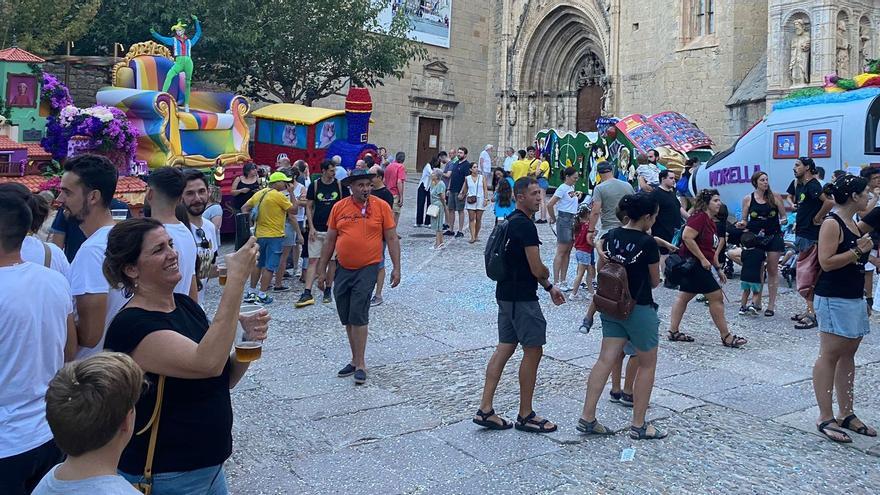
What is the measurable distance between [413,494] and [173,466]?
1928 mm

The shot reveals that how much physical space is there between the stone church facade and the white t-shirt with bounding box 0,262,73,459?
17430 mm

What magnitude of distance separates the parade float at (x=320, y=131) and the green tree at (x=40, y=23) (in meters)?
4.10

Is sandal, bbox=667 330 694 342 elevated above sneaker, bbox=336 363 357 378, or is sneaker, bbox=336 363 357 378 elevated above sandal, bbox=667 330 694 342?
sandal, bbox=667 330 694 342

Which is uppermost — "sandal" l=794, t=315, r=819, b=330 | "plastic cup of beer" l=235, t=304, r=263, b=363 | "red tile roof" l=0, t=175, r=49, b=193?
"red tile roof" l=0, t=175, r=49, b=193

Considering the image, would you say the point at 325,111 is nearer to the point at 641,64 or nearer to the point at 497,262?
the point at 641,64

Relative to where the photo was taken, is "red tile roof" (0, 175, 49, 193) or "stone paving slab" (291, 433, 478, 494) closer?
"stone paving slab" (291, 433, 478, 494)

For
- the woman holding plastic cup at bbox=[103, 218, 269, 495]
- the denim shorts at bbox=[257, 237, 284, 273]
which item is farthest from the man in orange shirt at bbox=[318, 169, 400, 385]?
the woman holding plastic cup at bbox=[103, 218, 269, 495]

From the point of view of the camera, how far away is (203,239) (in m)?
4.98

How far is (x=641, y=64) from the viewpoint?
2359cm

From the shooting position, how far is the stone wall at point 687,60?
20.1 meters

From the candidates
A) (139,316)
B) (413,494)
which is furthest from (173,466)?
(413,494)

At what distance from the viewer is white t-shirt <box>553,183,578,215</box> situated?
33.7 feet

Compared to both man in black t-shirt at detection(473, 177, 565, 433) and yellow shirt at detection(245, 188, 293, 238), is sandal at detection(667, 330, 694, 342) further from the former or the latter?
yellow shirt at detection(245, 188, 293, 238)

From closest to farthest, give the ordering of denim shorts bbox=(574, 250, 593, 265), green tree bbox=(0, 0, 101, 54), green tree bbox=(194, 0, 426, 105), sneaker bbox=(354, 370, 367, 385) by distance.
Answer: sneaker bbox=(354, 370, 367, 385)
denim shorts bbox=(574, 250, 593, 265)
green tree bbox=(0, 0, 101, 54)
green tree bbox=(194, 0, 426, 105)
